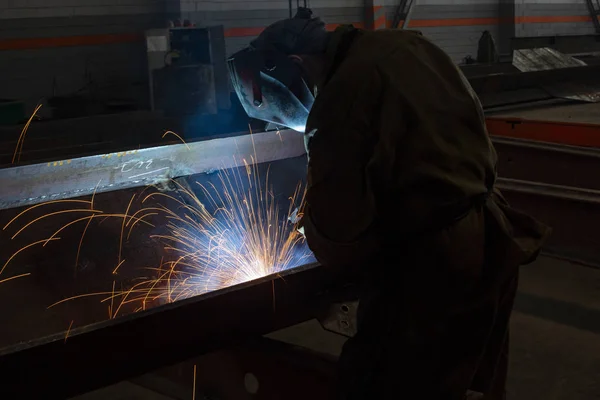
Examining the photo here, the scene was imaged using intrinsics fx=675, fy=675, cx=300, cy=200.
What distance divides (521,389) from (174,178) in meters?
1.69

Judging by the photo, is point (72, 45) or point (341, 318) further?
point (72, 45)

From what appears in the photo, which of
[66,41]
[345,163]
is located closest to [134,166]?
[345,163]

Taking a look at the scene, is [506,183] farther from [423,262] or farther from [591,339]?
[423,262]

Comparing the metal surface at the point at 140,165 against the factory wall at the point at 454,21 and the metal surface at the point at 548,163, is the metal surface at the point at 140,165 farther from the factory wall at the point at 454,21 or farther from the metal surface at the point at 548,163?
the factory wall at the point at 454,21

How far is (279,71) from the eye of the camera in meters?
1.61

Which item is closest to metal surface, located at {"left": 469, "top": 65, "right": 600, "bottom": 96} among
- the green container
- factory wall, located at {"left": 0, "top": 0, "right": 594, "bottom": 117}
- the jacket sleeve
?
the jacket sleeve

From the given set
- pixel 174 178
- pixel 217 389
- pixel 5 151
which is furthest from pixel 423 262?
pixel 5 151

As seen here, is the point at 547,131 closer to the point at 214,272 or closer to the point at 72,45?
the point at 214,272

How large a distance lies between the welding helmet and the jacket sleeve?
8.0 inches

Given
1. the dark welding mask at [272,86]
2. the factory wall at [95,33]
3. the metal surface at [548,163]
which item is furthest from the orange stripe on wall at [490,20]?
the dark welding mask at [272,86]

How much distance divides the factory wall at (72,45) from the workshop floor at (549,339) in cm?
513

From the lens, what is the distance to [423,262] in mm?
1473

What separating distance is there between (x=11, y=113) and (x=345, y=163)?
192 inches

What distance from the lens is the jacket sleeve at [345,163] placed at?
1391 millimetres
